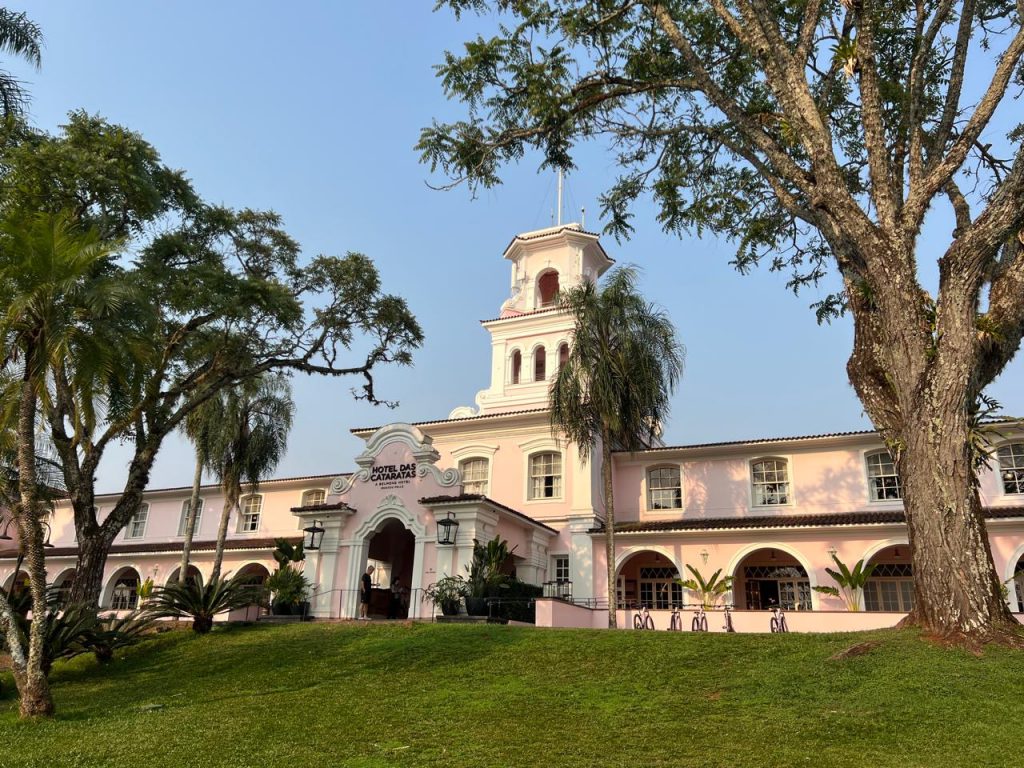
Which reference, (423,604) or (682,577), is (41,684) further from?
(682,577)

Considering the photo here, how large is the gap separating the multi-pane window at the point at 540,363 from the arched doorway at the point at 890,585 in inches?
518

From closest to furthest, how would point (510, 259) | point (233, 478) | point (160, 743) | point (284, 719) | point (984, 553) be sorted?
1. point (160, 743)
2. point (284, 719)
3. point (984, 553)
4. point (233, 478)
5. point (510, 259)

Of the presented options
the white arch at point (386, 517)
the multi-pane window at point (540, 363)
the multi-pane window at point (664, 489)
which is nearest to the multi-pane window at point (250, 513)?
the white arch at point (386, 517)

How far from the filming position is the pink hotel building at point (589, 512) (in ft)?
69.0

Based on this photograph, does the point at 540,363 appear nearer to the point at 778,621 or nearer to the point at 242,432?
the point at 242,432

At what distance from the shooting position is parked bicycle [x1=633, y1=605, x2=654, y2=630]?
67.2 ft

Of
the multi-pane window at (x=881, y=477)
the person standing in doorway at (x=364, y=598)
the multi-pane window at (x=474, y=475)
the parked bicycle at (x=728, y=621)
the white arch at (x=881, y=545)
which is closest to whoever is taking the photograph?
the parked bicycle at (x=728, y=621)

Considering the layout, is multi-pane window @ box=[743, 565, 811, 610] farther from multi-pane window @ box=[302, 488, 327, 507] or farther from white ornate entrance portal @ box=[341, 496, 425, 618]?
multi-pane window @ box=[302, 488, 327, 507]

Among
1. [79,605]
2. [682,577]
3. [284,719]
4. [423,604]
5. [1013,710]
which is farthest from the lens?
[682,577]

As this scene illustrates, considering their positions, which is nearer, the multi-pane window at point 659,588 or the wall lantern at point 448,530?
the wall lantern at point 448,530

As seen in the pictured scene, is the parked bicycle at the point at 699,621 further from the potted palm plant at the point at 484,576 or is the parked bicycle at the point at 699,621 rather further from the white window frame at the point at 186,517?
the white window frame at the point at 186,517

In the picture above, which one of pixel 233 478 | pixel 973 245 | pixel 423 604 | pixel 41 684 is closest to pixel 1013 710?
pixel 973 245

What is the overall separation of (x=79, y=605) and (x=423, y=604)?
28.2 feet

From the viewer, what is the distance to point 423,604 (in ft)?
68.0
